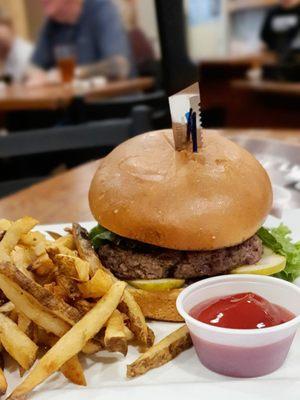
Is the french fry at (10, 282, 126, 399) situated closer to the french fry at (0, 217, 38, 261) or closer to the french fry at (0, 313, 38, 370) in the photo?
the french fry at (0, 313, 38, 370)

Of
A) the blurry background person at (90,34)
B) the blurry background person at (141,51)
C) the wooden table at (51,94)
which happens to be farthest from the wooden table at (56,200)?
the blurry background person at (141,51)

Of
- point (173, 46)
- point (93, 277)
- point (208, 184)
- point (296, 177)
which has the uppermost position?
point (173, 46)

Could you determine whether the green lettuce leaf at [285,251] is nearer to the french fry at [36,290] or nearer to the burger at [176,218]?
the burger at [176,218]

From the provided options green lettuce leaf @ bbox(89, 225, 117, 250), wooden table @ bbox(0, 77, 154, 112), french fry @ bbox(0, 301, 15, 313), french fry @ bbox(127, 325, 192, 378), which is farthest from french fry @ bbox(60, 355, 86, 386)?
wooden table @ bbox(0, 77, 154, 112)

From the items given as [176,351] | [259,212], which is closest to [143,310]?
[176,351]

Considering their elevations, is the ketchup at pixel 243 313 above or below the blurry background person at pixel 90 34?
below

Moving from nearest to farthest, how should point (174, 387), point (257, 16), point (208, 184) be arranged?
point (174, 387) < point (208, 184) < point (257, 16)

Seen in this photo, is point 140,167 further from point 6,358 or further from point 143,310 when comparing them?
point 6,358
